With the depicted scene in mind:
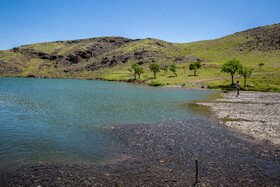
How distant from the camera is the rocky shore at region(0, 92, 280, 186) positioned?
43.5ft

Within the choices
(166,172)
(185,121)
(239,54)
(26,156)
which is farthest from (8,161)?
(239,54)

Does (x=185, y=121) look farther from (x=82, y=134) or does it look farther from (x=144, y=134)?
(x=82, y=134)

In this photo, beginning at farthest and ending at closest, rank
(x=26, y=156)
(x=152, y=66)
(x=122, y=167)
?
1. (x=152, y=66)
2. (x=26, y=156)
3. (x=122, y=167)

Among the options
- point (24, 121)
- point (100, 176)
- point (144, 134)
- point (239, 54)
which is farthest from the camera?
point (239, 54)

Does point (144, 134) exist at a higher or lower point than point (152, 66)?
lower

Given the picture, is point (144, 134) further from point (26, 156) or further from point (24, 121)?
point (24, 121)

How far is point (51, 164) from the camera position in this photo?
623 inches

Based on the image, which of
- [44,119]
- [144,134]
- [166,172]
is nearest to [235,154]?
[166,172]

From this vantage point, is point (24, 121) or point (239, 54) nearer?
point (24, 121)

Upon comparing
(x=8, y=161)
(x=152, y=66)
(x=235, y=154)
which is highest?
(x=152, y=66)

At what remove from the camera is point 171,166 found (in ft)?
50.7

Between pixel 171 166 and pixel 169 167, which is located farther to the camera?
pixel 171 166

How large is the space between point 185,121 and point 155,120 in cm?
487

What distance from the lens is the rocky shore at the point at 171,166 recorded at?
13250 mm
